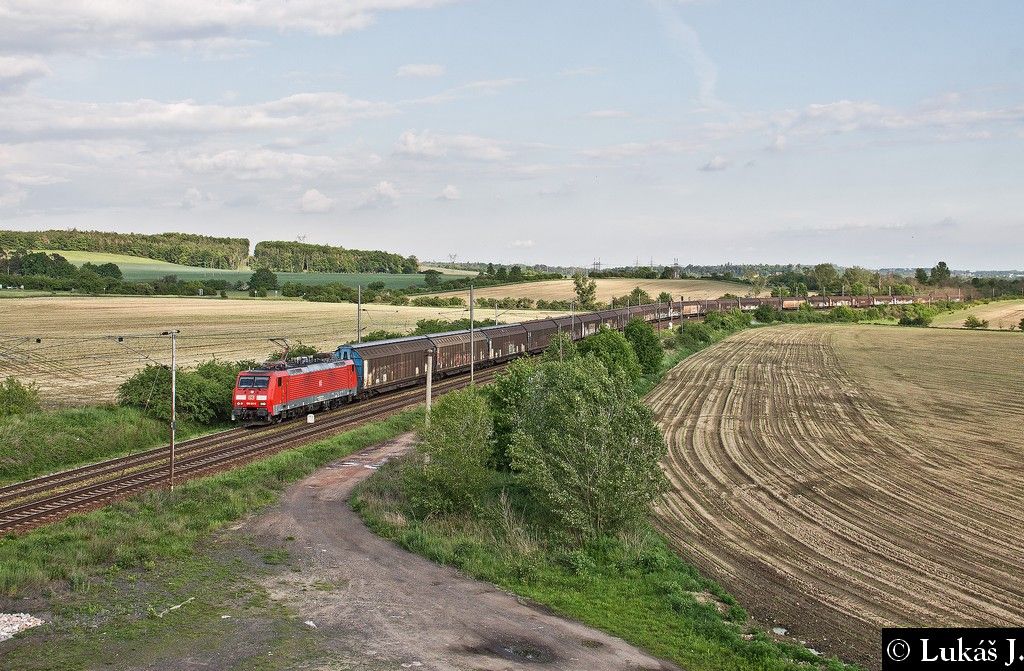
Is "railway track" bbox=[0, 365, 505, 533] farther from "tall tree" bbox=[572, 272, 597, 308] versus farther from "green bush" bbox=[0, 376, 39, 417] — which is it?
"tall tree" bbox=[572, 272, 597, 308]

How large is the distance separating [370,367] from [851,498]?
32.8 m

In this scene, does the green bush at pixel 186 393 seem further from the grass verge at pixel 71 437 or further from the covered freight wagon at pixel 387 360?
the covered freight wagon at pixel 387 360

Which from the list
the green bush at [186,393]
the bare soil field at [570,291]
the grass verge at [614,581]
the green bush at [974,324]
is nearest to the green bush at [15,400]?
the green bush at [186,393]

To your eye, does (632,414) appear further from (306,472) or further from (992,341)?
(992,341)

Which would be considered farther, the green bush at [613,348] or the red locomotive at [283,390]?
the green bush at [613,348]

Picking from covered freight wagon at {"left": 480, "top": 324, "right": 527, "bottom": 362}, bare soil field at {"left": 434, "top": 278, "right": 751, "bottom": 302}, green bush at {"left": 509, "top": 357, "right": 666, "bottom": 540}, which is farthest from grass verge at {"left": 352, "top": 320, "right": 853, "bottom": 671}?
bare soil field at {"left": 434, "top": 278, "right": 751, "bottom": 302}

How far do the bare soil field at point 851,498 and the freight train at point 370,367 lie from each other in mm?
15555

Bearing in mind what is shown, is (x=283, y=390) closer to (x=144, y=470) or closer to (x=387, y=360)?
(x=144, y=470)

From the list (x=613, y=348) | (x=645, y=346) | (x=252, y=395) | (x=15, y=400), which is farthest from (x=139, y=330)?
(x=613, y=348)

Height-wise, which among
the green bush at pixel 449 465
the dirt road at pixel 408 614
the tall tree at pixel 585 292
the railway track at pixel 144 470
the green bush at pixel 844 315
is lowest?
the dirt road at pixel 408 614

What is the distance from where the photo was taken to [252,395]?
45.8 m

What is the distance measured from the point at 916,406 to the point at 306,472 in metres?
44.5

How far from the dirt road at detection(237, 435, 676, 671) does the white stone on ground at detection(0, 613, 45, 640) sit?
5.57 m

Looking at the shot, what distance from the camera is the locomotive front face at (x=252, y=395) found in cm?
4569
